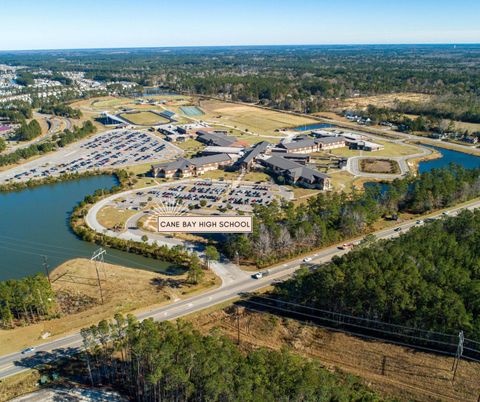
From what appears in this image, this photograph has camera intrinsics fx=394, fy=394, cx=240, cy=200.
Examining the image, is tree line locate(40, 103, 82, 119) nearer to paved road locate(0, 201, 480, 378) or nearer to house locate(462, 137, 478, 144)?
paved road locate(0, 201, 480, 378)

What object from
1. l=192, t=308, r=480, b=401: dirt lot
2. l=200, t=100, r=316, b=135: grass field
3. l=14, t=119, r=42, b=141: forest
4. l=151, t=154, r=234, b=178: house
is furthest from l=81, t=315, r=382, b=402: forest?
l=14, t=119, r=42, b=141: forest

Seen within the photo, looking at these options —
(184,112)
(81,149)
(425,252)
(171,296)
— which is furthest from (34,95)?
(425,252)

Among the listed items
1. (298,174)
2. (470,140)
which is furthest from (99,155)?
A: (470,140)

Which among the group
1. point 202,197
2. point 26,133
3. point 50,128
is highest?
point 26,133

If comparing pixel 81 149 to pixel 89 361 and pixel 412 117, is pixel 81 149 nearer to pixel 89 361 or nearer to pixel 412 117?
pixel 89 361

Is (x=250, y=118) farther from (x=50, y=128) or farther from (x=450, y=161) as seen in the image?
(x=450, y=161)
